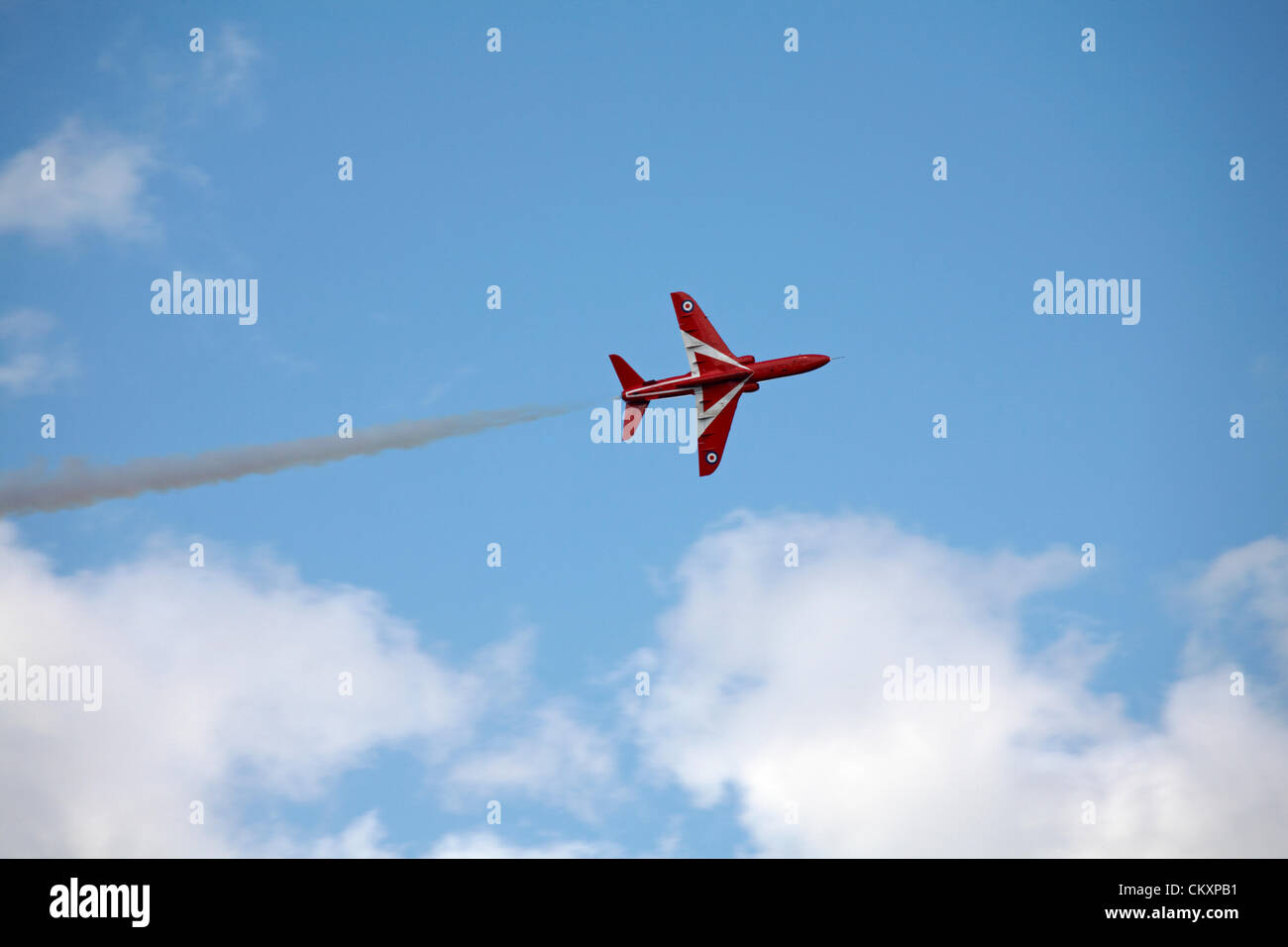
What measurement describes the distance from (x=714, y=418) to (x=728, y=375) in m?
3.63

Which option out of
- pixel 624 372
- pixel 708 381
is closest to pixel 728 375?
pixel 708 381

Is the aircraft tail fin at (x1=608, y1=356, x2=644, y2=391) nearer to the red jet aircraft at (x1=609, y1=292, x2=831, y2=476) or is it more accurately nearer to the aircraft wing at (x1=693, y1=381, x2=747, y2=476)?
the red jet aircraft at (x1=609, y1=292, x2=831, y2=476)

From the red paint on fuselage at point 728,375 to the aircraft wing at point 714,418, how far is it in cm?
68

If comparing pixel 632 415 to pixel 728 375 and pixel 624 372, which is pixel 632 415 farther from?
pixel 728 375

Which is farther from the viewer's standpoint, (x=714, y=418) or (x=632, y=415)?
(x=714, y=418)

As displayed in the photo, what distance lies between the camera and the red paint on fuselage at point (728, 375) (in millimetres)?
105000

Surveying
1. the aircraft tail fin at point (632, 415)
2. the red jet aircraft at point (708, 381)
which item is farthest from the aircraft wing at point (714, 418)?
the aircraft tail fin at point (632, 415)

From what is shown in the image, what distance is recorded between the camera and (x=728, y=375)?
10556cm

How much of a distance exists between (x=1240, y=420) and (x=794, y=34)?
4676cm

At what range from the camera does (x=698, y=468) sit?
4245 inches

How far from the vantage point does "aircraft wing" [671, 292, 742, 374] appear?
106 metres

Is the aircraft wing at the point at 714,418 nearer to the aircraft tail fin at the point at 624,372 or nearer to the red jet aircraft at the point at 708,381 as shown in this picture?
the red jet aircraft at the point at 708,381
